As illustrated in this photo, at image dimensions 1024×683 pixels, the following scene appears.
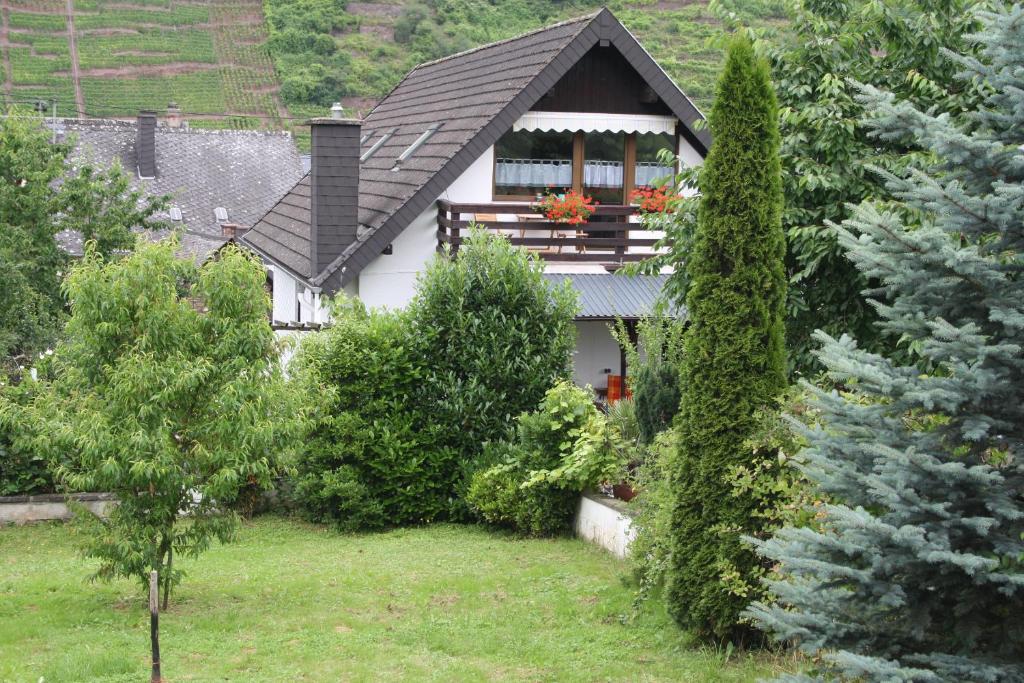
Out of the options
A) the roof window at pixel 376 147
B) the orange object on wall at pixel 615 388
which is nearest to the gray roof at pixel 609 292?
the orange object on wall at pixel 615 388

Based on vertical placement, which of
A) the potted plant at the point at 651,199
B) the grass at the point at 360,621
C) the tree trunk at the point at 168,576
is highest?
the potted plant at the point at 651,199

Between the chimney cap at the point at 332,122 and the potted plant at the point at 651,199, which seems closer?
the potted plant at the point at 651,199

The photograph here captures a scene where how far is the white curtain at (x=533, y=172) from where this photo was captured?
19.2m

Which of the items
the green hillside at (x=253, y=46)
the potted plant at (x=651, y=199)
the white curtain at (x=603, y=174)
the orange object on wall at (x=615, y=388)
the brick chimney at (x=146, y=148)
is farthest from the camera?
the green hillside at (x=253, y=46)

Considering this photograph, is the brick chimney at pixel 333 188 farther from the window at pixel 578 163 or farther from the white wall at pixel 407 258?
the window at pixel 578 163

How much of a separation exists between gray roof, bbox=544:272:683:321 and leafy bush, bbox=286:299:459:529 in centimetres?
411

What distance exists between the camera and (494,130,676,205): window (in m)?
19.3

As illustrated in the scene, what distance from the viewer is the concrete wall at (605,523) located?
11.7 m

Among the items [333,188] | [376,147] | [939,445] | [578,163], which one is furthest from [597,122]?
[939,445]

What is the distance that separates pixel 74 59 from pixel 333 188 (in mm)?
58687

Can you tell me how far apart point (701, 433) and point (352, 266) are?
1031 centimetres

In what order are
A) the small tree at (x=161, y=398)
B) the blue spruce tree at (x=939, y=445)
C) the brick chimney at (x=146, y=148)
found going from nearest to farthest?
the blue spruce tree at (x=939, y=445)
the small tree at (x=161, y=398)
the brick chimney at (x=146, y=148)

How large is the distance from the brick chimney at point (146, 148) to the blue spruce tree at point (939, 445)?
143 ft

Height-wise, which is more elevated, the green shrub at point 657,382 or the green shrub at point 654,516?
the green shrub at point 657,382
